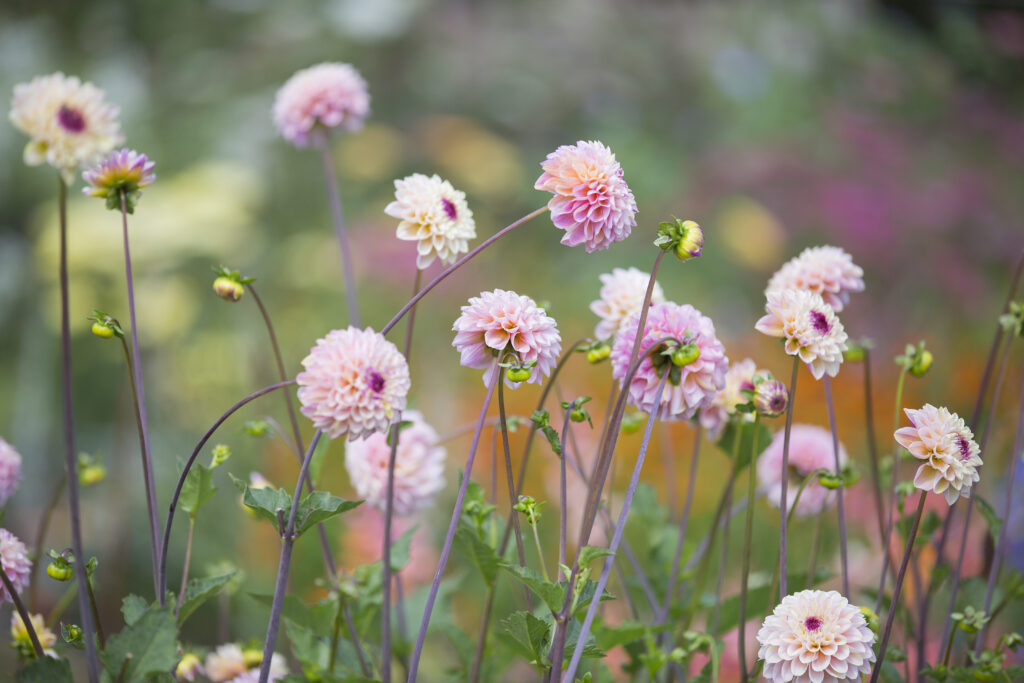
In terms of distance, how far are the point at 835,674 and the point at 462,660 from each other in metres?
0.25

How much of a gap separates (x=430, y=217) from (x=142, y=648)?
26 centimetres

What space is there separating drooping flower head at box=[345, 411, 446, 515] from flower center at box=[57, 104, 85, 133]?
0.26m

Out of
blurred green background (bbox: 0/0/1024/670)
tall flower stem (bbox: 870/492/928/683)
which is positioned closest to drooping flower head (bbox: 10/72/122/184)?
tall flower stem (bbox: 870/492/928/683)

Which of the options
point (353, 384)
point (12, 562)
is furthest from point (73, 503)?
point (353, 384)

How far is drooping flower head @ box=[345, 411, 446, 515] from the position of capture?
599mm

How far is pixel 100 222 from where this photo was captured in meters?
1.48

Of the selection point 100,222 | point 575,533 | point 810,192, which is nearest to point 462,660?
point 575,533

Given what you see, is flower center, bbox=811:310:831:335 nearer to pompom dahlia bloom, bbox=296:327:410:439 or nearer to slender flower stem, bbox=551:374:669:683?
slender flower stem, bbox=551:374:669:683

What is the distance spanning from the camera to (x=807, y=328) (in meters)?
0.45

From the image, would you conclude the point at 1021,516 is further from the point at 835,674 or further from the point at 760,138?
the point at 760,138

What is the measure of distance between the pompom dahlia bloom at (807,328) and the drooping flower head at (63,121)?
0.39 metres

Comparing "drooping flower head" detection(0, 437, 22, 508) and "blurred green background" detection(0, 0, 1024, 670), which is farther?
"blurred green background" detection(0, 0, 1024, 670)

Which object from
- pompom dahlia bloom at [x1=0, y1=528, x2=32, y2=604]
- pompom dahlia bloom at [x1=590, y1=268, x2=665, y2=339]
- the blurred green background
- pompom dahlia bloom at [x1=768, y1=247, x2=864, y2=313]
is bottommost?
pompom dahlia bloom at [x1=0, y1=528, x2=32, y2=604]

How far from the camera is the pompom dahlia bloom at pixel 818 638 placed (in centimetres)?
41
